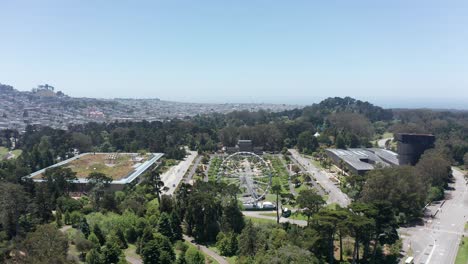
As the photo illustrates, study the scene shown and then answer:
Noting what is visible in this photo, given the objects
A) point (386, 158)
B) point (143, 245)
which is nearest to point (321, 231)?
point (143, 245)

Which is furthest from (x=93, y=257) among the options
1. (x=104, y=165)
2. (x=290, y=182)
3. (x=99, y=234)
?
(x=104, y=165)

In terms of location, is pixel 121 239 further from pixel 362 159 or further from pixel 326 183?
pixel 362 159

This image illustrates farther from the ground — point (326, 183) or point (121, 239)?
point (121, 239)

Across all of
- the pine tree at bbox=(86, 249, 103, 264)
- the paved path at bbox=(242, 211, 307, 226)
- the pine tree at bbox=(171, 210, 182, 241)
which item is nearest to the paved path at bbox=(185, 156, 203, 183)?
the paved path at bbox=(242, 211, 307, 226)

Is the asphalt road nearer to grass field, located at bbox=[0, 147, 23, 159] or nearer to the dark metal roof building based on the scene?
the dark metal roof building

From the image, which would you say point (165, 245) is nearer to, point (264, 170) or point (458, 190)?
point (264, 170)

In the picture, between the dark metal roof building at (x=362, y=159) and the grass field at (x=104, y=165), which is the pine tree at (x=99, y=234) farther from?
the dark metal roof building at (x=362, y=159)
